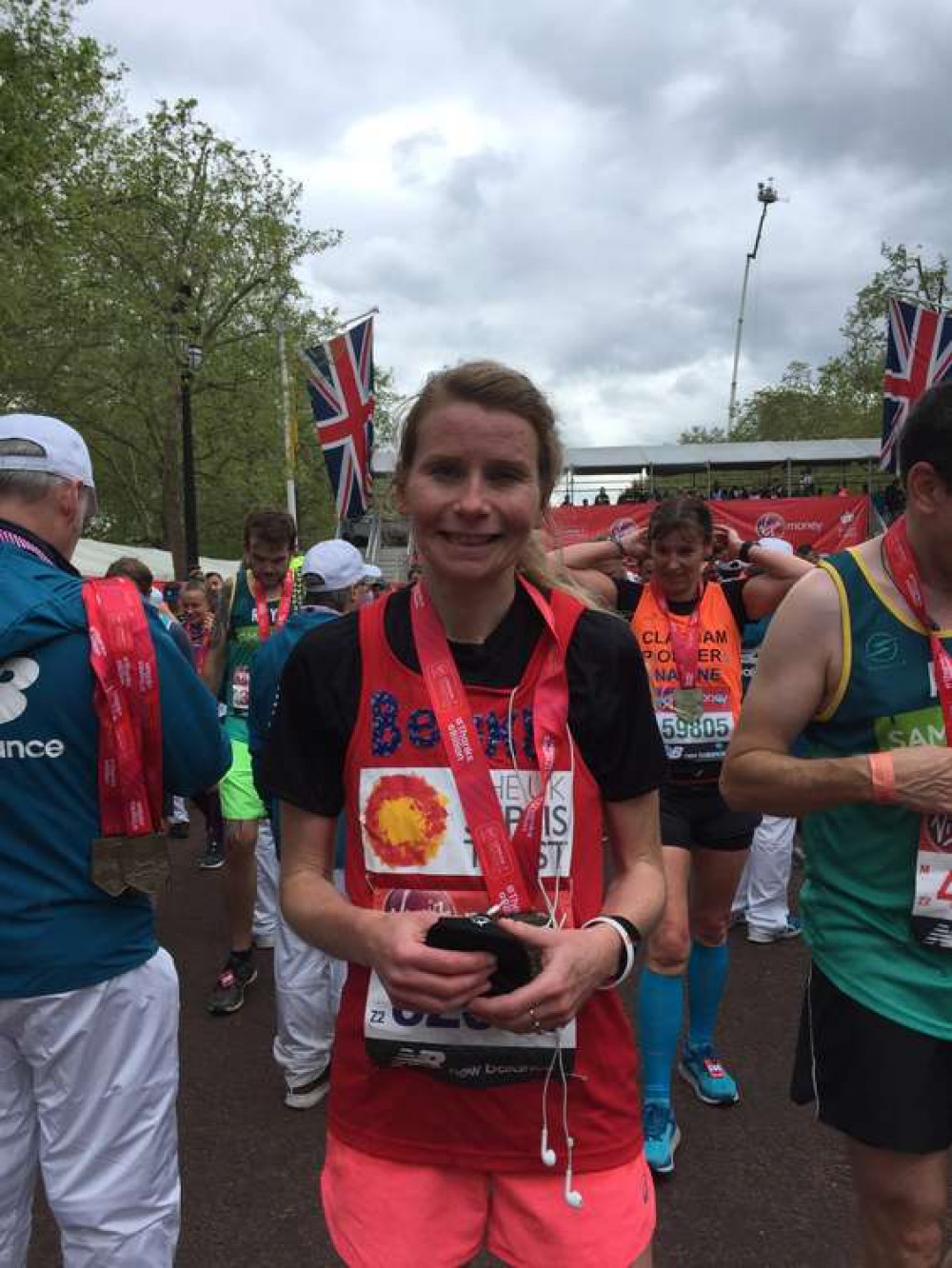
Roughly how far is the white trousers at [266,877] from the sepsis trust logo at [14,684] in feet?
8.72

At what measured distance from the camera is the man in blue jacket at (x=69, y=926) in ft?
6.35

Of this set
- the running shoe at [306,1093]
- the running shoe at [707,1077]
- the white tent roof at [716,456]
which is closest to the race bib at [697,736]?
the running shoe at [707,1077]

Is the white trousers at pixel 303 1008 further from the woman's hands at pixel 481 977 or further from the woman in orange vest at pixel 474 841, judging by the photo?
the woman's hands at pixel 481 977

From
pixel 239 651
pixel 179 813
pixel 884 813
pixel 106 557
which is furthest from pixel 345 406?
pixel 106 557

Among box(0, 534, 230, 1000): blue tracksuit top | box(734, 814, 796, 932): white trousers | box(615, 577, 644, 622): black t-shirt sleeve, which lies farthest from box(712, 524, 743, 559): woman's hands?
box(0, 534, 230, 1000): blue tracksuit top

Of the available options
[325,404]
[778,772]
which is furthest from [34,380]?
[778,772]

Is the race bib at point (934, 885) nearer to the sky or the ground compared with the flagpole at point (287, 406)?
nearer to the ground

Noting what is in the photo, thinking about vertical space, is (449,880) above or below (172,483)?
below

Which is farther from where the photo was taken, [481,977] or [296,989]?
[296,989]

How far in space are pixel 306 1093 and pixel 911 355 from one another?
10715 millimetres

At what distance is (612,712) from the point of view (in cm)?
151

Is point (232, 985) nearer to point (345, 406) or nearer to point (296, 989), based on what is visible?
point (296, 989)

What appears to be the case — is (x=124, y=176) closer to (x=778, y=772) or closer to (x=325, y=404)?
(x=325, y=404)

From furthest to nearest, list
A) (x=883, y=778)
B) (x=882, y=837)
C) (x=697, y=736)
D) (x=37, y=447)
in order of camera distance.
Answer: (x=697, y=736), (x=37, y=447), (x=882, y=837), (x=883, y=778)
